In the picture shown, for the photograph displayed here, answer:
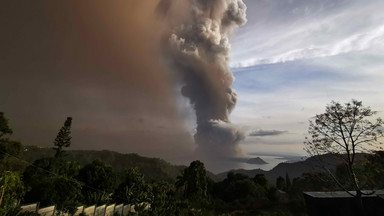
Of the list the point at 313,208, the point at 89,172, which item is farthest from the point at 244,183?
the point at 313,208

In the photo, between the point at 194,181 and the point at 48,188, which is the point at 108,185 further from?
the point at 194,181

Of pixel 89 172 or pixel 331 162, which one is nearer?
pixel 331 162

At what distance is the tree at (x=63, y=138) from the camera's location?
57781mm

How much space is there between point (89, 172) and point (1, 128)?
61.8ft

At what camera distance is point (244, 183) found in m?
72.4

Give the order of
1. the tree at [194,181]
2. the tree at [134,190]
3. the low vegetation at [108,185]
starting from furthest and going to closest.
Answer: the tree at [194,181]
the tree at [134,190]
the low vegetation at [108,185]

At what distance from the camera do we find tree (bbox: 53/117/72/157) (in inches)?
2275

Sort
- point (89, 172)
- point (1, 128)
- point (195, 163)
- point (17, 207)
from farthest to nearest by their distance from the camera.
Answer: point (195, 163) < point (89, 172) < point (1, 128) < point (17, 207)

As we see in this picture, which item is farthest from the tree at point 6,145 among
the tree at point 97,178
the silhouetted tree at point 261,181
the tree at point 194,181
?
the silhouetted tree at point 261,181

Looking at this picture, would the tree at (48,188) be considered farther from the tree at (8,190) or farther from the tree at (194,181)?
the tree at (194,181)

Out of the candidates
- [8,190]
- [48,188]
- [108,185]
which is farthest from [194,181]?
[8,190]

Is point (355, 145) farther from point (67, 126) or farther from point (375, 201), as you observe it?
point (67, 126)

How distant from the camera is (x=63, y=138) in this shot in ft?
192

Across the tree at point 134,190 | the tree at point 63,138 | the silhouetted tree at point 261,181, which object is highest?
the tree at point 63,138
